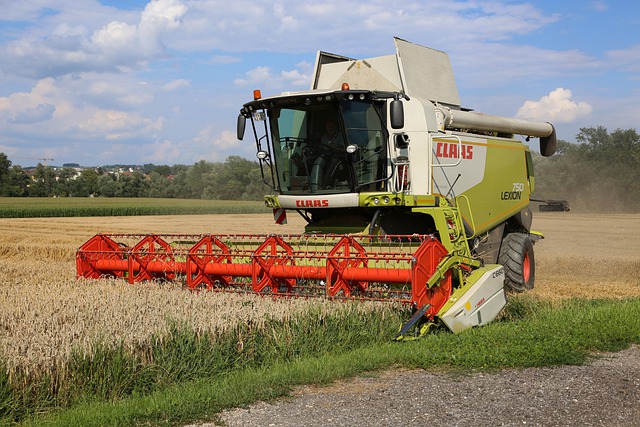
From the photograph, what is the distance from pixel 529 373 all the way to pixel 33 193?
48002mm

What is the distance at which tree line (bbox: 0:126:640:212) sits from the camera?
30.0 m

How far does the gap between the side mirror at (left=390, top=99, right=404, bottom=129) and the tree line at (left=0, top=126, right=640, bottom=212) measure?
870 cm

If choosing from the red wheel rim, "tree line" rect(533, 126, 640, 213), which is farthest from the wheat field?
"tree line" rect(533, 126, 640, 213)

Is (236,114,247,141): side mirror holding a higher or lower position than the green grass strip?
higher

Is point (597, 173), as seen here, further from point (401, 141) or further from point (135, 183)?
point (135, 183)

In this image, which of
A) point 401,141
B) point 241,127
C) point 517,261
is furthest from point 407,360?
point 517,261

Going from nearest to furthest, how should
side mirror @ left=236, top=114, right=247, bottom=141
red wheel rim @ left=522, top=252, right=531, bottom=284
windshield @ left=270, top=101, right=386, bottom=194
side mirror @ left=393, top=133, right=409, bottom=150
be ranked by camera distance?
windshield @ left=270, top=101, right=386, bottom=194
side mirror @ left=393, top=133, right=409, bottom=150
side mirror @ left=236, top=114, right=247, bottom=141
red wheel rim @ left=522, top=252, right=531, bottom=284

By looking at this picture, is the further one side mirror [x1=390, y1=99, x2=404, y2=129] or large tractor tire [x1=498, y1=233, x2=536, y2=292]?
large tractor tire [x1=498, y1=233, x2=536, y2=292]

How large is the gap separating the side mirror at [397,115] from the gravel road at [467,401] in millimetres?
2981

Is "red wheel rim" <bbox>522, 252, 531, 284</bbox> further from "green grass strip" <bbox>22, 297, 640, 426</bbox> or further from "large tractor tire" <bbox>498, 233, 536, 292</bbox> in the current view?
"green grass strip" <bbox>22, 297, 640, 426</bbox>

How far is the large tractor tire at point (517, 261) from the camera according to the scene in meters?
9.84

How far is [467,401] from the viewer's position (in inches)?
175

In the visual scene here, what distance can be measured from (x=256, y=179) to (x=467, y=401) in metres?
45.6

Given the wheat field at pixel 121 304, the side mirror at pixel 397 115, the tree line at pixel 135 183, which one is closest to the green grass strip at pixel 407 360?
the wheat field at pixel 121 304
